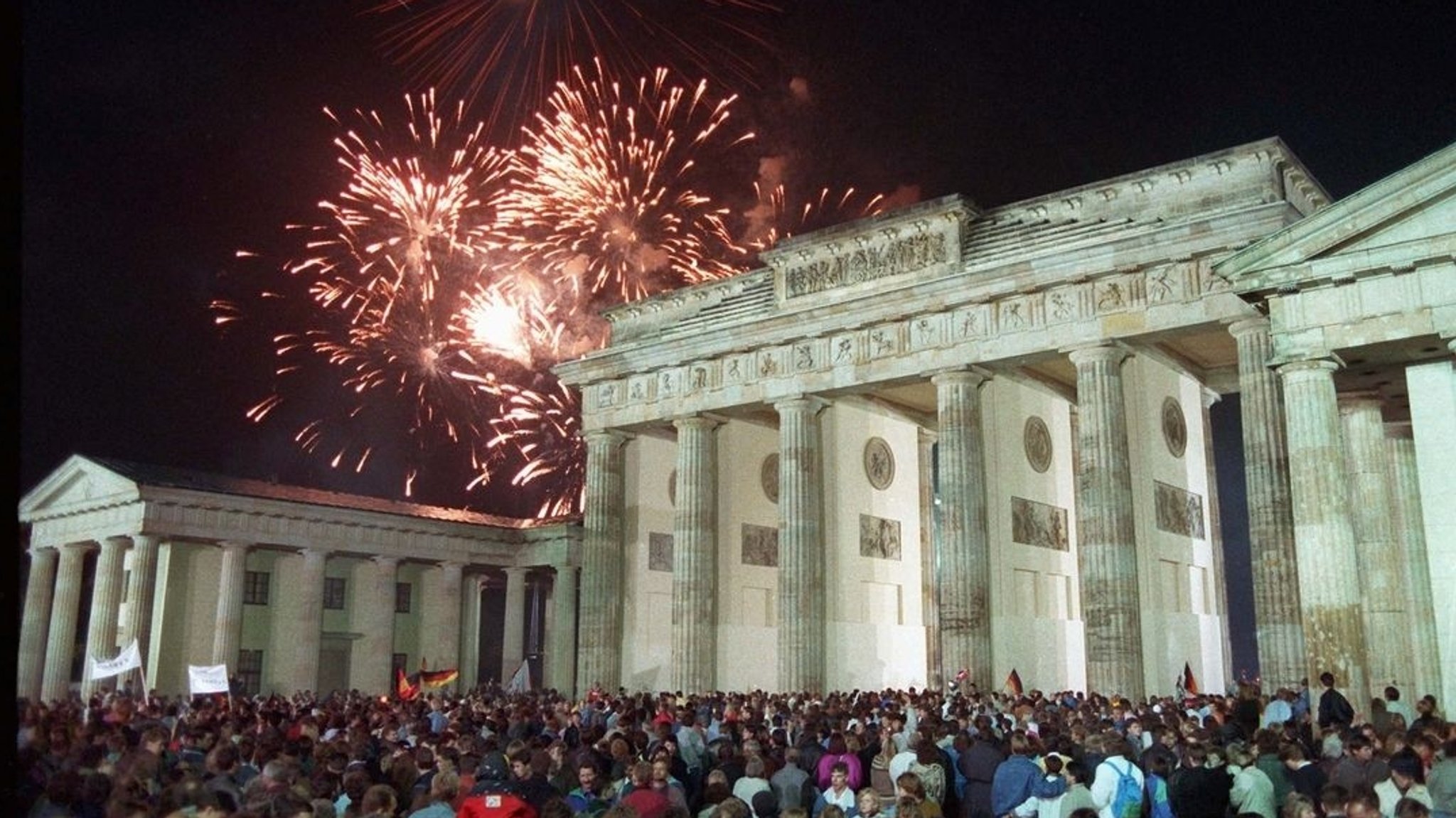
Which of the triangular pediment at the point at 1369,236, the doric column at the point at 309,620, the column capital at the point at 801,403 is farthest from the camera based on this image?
the doric column at the point at 309,620

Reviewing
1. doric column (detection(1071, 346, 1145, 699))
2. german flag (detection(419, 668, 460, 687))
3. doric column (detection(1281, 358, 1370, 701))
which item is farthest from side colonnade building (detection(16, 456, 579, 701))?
doric column (detection(1281, 358, 1370, 701))

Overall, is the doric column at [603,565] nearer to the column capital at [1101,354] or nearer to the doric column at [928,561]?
the doric column at [928,561]

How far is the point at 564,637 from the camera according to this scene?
47.6 m

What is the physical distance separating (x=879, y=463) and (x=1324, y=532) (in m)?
20.5

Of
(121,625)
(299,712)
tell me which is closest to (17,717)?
(299,712)

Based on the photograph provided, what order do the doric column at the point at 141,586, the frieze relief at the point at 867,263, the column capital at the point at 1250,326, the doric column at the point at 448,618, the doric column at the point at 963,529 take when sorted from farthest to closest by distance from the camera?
the doric column at the point at 448,618, the doric column at the point at 141,586, the frieze relief at the point at 867,263, the doric column at the point at 963,529, the column capital at the point at 1250,326

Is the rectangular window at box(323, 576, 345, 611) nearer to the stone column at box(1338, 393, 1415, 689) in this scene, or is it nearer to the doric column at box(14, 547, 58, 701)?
the doric column at box(14, 547, 58, 701)

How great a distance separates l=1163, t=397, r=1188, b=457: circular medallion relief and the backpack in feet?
75.1

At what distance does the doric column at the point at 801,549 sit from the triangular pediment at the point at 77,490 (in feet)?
73.9

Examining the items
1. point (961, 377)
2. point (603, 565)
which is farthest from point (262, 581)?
point (961, 377)

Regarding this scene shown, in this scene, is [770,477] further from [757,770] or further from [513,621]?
[757,770]

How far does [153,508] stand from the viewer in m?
39.4

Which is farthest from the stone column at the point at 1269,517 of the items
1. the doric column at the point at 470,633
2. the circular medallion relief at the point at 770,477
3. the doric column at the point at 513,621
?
the doric column at the point at 470,633

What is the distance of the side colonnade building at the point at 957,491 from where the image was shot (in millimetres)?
17938
